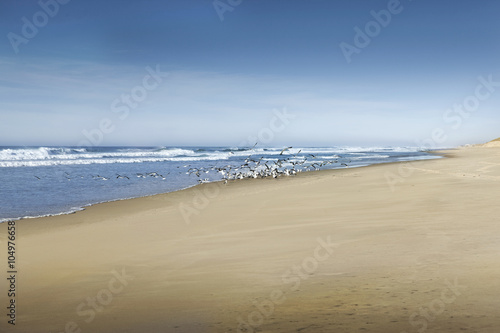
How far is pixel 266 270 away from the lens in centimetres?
534

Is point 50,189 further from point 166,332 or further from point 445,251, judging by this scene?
point 445,251

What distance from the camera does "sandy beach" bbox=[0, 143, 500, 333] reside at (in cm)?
380

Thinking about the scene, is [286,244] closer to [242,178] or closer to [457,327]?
[457,327]

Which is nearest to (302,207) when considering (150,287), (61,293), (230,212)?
(230,212)

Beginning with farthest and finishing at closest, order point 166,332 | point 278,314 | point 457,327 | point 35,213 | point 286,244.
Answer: point 35,213
point 286,244
point 278,314
point 166,332
point 457,327

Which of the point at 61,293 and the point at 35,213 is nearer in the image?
the point at 61,293

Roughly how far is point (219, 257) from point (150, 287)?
1455mm

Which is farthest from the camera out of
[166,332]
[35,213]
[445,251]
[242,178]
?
[242,178]

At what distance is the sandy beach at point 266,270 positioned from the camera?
380 cm

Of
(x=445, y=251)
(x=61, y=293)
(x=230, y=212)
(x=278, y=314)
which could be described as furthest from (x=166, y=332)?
(x=230, y=212)

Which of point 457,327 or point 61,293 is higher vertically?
point 457,327

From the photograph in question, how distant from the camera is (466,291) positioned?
13.4ft

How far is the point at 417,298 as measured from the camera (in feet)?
13.1

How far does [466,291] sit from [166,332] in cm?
334
